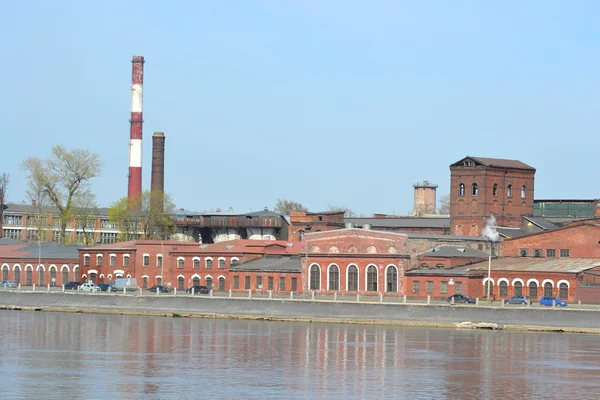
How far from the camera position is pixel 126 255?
11956 centimetres

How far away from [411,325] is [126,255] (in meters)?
39.0

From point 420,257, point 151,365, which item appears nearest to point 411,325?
point 420,257

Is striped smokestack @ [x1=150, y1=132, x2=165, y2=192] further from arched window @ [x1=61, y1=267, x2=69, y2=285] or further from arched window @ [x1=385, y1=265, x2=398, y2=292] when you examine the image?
arched window @ [x1=385, y1=265, x2=398, y2=292]

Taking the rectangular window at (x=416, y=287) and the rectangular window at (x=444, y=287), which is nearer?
the rectangular window at (x=444, y=287)

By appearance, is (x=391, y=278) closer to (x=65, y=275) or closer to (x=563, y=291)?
(x=563, y=291)

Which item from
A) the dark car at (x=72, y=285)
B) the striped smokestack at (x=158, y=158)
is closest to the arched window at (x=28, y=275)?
the dark car at (x=72, y=285)

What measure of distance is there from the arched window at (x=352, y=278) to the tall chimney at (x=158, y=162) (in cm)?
5162

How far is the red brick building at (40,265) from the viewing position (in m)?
126

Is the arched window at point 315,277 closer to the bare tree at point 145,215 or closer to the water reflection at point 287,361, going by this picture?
the water reflection at point 287,361

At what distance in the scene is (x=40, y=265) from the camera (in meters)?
127

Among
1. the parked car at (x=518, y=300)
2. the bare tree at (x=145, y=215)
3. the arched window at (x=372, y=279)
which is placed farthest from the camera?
the bare tree at (x=145, y=215)

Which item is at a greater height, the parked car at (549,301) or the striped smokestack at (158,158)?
the striped smokestack at (158,158)

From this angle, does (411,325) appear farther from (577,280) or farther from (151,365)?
(151,365)

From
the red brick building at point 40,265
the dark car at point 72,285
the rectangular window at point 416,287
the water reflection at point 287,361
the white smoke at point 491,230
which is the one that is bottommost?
the water reflection at point 287,361
